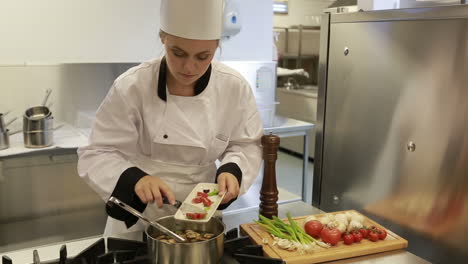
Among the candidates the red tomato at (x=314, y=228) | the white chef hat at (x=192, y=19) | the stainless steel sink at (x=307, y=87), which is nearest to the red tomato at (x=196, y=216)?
the red tomato at (x=314, y=228)

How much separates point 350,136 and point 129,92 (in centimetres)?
65

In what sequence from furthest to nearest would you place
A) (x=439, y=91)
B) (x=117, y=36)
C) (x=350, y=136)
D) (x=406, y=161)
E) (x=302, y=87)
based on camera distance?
(x=302, y=87) → (x=117, y=36) → (x=350, y=136) → (x=406, y=161) → (x=439, y=91)

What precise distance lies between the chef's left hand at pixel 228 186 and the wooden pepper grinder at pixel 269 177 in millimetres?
95

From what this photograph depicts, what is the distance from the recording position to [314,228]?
3.12 feet

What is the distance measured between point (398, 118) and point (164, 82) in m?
0.59

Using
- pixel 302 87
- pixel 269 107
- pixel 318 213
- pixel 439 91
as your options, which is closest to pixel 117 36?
pixel 269 107

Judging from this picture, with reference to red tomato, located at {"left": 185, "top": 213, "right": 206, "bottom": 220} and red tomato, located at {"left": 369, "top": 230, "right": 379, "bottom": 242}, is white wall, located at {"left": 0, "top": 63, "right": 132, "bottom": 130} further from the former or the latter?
red tomato, located at {"left": 369, "top": 230, "right": 379, "bottom": 242}

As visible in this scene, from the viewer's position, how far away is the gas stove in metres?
0.79

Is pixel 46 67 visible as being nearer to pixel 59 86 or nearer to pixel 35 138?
pixel 59 86

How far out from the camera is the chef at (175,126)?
36.3 inches

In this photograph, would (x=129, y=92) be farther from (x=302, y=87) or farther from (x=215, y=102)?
(x=302, y=87)

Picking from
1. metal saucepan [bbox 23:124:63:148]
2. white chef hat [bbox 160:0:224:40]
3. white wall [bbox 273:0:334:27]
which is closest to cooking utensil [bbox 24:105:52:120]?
metal saucepan [bbox 23:124:63:148]

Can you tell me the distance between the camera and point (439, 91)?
0.99 metres

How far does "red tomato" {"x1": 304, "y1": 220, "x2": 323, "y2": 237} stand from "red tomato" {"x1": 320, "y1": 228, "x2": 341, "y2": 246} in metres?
0.01
